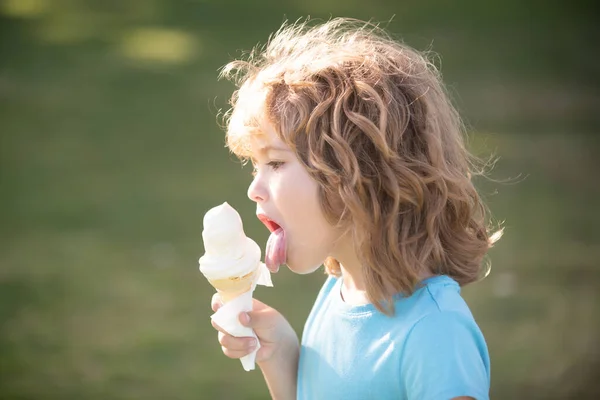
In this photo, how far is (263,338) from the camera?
172cm

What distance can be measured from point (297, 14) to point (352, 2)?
0.36m

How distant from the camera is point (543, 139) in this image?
4.73m

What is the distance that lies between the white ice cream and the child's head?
0.51 feet

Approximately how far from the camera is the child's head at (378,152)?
1.52 m

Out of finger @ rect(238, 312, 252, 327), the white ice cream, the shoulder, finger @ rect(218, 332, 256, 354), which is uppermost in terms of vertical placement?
the white ice cream

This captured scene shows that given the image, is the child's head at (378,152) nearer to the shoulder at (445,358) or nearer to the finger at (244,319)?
the shoulder at (445,358)

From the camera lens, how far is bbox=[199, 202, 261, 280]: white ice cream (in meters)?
1.57

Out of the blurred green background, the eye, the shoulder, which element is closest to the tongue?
the eye

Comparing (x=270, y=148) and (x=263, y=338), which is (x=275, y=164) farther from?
(x=263, y=338)

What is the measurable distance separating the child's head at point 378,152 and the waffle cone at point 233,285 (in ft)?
0.71

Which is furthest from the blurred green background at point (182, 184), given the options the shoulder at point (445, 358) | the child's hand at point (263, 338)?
the shoulder at point (445, 358)

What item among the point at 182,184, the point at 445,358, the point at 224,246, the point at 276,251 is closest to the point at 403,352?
the point at 445,358

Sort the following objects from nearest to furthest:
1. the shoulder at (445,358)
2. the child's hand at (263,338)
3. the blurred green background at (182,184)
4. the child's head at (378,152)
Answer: the shoulder at (445,358)
the child's head at (378,152)
the child's hand at (263,338)
the blurred green background at (182,184)

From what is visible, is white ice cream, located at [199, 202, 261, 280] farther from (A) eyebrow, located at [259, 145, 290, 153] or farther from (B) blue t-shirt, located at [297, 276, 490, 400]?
(B) blue t-shirt, located at [297, 276, 490, 400]
